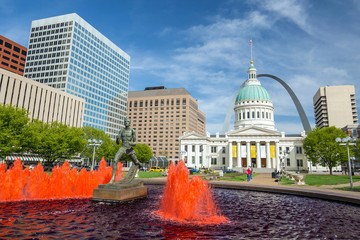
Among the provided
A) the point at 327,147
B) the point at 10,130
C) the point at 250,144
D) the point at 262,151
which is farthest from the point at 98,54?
the point at 327,147

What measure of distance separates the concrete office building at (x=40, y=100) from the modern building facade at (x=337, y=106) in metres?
127

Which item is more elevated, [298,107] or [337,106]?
[337,106]

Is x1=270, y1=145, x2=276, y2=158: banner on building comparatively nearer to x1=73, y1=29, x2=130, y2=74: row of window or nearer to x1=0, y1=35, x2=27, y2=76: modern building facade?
x1=73, y1=29, x2=130, y2=74: row of window

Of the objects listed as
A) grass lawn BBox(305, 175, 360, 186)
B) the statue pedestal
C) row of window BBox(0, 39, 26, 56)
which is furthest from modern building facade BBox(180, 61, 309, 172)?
row of window BBox(0, 39, 26, 56)

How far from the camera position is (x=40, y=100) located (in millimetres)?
73438

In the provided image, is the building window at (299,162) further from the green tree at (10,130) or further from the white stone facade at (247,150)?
the green tree at (10,130)

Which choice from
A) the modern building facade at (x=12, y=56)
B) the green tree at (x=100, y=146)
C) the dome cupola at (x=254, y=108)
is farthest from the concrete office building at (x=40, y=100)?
the dome cupola at (x=254, y=108)

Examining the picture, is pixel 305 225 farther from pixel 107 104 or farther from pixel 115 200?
pixel 107 104

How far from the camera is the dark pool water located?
6911 mm

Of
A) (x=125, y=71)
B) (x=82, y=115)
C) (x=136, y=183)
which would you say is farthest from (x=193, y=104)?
(x=136, y=183)

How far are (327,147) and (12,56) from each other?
118 m

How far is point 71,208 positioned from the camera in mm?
10445

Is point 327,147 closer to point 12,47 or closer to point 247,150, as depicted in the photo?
point 247,150

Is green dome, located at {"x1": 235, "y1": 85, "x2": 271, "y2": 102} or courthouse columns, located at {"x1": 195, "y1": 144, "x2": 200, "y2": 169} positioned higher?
green dome, located at {"x1": 235, "y1": 85, "x2": 271, "y2": 102}
